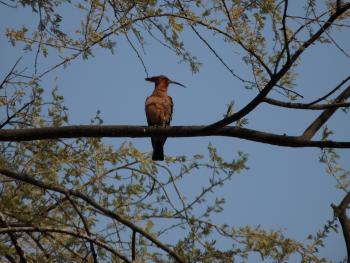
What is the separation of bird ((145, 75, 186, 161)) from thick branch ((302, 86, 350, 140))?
2654mm

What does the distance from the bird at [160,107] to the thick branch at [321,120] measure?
8.71 feet

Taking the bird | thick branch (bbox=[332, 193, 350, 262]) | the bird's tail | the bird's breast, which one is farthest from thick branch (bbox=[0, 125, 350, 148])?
the bird's breast

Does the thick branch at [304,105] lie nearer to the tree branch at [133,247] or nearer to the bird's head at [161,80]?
the tree branch at [133,247]

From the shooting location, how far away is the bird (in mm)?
6773

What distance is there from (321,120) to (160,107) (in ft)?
9.37

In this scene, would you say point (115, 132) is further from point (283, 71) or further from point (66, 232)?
point (283, 71)

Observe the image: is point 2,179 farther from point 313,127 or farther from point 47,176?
point 313,127

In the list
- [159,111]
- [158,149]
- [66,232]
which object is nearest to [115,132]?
[66,232]

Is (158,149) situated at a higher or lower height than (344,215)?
higher

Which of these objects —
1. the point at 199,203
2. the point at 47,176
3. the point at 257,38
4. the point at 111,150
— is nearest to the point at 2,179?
the point at 47,176

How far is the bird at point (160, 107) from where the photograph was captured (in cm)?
677

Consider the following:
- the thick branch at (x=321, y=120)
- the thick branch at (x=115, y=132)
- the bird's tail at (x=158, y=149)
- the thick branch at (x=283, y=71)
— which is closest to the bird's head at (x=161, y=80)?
the bird's tail at (x=158, y=149)

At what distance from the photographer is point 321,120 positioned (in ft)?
13.6

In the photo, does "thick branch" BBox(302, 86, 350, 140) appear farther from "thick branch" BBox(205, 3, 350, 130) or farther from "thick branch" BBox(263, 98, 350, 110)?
"thick branch" BBox(205, 3, 350, 130)
